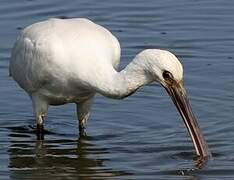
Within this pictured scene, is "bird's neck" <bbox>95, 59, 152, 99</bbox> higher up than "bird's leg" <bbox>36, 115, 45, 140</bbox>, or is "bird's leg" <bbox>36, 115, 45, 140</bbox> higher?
"bird's neck" <bbox>95, 59, 152, 99</bbox>

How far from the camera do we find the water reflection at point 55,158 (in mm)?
12039

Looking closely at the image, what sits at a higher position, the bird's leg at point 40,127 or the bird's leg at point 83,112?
the bird's leg at point 83,112

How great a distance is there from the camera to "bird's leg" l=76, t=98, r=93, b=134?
45.1 ft

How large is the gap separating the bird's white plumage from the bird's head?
1 centimetres

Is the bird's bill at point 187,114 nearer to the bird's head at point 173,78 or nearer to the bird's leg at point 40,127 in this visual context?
the bird's head at point 173,78

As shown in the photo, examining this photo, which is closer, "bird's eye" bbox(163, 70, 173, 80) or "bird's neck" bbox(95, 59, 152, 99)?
"bird's eye" bbox(163, 70, 173, 80)

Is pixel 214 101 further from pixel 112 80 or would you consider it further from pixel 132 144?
pixel 112 80

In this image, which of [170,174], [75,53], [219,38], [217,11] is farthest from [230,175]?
[217,11]

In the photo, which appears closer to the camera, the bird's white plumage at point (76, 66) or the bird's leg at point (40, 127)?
the bird's white plumage at point (76, 66)

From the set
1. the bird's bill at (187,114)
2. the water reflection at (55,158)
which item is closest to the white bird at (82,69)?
the bird's bill at (187,114)

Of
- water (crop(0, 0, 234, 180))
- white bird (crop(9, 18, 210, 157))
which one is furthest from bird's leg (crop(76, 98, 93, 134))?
water (crop(0, 0, 234, 180))

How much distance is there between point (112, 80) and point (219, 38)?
5.31 meters

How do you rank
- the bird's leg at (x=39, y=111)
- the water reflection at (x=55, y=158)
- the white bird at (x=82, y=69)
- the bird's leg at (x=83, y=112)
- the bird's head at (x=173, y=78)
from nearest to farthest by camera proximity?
1. the bird's head at (x=173, y=78)
2. the white bird at (x=82, y=69)
3. the water reflection at (x=55, y=158)
4. the bird's leg at (x=39, y=111)
5. the bird's leg at (x=83, y=112)

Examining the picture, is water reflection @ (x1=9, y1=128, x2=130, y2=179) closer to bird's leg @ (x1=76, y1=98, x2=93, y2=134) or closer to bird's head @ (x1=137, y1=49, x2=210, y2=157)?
bird's leg @ (x1=76, y1=98, x2=93, y2=134)
